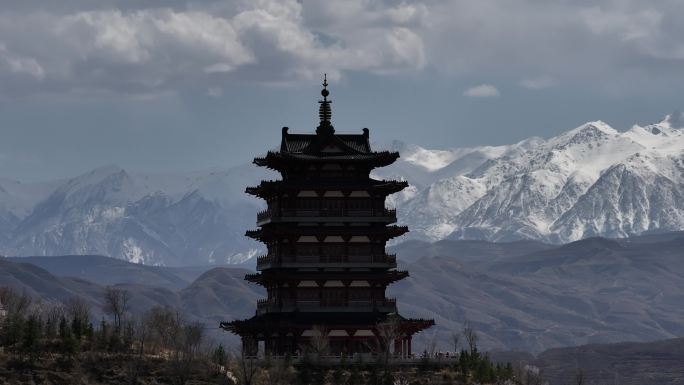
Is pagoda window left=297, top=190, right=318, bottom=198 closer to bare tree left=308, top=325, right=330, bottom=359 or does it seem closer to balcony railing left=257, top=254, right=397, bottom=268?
balcony railing left=257, top=254, right=397, bottom=268

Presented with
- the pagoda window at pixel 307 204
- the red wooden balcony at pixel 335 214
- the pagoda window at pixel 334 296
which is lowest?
the pagoda window at pixel 334 296

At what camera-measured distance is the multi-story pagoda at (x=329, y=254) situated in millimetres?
184250

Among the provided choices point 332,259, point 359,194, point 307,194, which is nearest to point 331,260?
point 332,259

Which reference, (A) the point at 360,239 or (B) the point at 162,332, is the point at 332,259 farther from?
(B) the point at 162,332

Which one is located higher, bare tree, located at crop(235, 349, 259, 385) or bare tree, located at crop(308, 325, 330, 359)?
bare tree, located at crop(308, 325, 330, 359)

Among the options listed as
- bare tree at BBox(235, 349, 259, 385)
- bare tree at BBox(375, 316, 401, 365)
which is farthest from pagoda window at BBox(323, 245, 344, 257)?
bare tree at BBox(235, 349, 259, 385)

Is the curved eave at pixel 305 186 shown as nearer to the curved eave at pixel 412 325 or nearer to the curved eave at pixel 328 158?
the curved eave at pixel 328 158

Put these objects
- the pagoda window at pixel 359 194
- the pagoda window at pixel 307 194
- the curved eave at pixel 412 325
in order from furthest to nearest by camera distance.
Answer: the pagoda window at pixel 359 194 < the pagoda window at pixel 307 194 < the curved eave at pixel 412 325

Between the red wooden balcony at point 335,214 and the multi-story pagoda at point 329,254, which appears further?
the red wooden balcony at point 335,214

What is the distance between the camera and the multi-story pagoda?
184250 mm

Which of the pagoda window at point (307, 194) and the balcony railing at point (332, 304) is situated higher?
the pagoda window at point (307, 194)

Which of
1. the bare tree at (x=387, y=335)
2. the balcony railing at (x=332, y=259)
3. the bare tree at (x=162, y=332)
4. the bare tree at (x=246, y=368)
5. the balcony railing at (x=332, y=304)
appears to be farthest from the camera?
the balcony railing at (x=332, y=259)

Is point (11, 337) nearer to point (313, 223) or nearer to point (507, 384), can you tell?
point (313, 223)

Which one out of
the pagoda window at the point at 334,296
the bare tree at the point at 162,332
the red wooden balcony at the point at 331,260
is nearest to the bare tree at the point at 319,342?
the pagoda window at the point at 334,296
